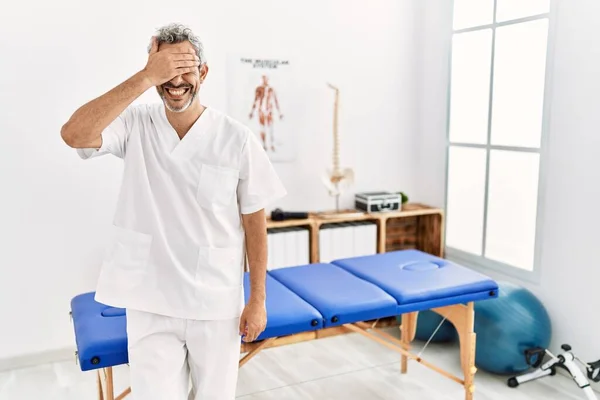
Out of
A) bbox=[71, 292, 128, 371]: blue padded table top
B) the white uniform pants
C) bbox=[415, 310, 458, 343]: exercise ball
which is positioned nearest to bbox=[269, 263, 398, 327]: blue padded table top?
the white uniform pants

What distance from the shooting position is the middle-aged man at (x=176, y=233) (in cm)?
172

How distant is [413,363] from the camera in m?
3.23

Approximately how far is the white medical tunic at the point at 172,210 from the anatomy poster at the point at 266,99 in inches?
67.6

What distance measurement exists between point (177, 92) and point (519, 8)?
2.32 metres

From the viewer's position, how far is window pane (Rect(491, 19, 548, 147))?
3156 millimetres

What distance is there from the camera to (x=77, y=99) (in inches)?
123

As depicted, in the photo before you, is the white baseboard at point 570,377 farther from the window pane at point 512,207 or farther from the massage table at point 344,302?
the massage table at point 344,302

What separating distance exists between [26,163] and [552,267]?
107 inches

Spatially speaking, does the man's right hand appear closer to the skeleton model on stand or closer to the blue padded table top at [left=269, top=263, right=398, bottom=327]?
the blue padded table top at [left=269, top=263, right=398, bottom=327]

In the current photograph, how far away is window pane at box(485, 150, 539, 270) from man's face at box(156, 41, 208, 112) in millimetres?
2162

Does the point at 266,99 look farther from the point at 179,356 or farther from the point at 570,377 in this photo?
the point at 570,377

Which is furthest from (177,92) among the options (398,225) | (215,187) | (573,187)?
(398,225)

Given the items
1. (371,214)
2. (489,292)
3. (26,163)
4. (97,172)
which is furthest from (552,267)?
(26,163)

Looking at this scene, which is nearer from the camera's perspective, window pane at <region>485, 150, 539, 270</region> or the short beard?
the short beard
